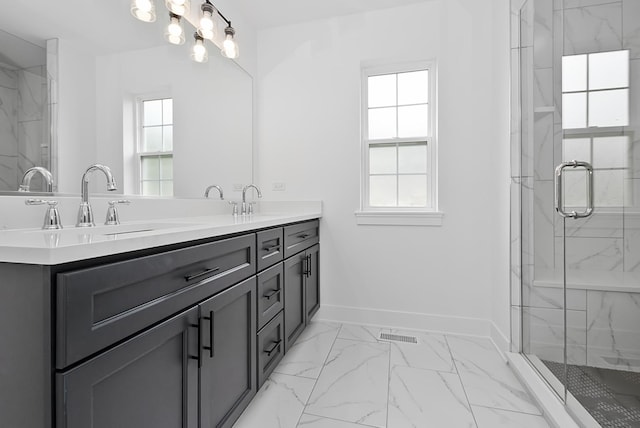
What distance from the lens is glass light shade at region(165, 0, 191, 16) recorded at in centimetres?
167

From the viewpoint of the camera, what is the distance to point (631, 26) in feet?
4.32

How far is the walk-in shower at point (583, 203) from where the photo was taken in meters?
1.30

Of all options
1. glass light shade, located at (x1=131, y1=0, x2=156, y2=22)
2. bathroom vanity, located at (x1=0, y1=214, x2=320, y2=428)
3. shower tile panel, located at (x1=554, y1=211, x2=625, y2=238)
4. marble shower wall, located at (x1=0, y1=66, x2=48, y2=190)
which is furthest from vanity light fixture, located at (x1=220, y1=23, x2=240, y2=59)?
shower tile panel, located at (x1=554, y1=211, x2=625, y2=238)

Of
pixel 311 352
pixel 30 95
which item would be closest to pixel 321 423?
pixel 311 352

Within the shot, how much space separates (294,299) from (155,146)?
121 centimetres

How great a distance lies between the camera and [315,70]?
254 cm

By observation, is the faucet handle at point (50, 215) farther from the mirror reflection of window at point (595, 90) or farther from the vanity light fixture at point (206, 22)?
the mirror reflection of window at point (595, 90)

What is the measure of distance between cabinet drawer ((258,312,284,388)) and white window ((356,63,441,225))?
3.65 ft

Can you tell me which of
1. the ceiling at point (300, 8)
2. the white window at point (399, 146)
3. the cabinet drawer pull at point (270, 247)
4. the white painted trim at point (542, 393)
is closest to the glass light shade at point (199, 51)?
the ceiling at point (300, 8)

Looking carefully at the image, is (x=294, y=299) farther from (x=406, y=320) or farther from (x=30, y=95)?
(x=30, y=95)

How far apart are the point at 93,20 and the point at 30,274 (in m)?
1.31

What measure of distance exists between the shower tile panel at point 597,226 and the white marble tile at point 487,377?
85 centimetres

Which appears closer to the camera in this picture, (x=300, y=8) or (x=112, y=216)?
(x=112, y=216)

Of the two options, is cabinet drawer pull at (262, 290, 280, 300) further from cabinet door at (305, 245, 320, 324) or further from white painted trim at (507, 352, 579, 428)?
white painted trim at (507, 352, 579, 428)
